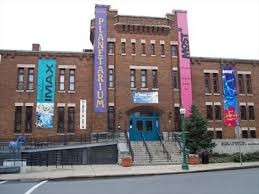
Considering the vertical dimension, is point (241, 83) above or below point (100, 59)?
below

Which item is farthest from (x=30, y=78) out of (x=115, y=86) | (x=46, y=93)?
(x=115, y=86)

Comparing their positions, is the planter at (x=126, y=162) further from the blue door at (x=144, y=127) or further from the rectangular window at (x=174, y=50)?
the rectangular window at (x=174, y=50)

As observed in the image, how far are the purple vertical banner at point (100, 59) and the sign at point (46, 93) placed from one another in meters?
4.29

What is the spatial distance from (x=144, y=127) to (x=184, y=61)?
837cm

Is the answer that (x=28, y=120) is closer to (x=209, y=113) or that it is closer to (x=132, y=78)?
(x=132, y=78)

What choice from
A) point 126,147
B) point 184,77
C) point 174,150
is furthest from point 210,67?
point 126,147

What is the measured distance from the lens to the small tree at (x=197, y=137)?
28391 mm

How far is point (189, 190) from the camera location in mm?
12211

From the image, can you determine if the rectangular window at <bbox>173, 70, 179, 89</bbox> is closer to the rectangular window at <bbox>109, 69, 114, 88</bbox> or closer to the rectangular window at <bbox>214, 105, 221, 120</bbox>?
the rectangular window at <bbox>214, 105, 221, 120</bbox>

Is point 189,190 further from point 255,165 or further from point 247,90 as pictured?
point 247,90

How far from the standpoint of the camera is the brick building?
109 feet

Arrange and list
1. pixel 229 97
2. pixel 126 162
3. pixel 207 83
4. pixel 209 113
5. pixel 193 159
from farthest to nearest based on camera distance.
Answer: pixel 207 83 → pixel 229 97 → pixel 209 113 → pixel 193 159 → pixel 126 162

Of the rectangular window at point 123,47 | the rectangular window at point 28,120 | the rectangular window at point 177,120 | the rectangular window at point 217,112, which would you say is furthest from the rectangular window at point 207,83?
the rectangular window at point 28,120

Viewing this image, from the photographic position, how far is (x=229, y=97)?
3741 centimetres
